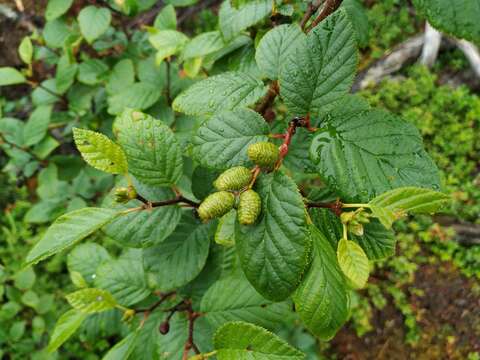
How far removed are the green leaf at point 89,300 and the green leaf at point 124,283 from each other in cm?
14

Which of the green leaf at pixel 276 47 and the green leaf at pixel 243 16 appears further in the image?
the green leaf at pixel 243 16

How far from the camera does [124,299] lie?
3.67 ft

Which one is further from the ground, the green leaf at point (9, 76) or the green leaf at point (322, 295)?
the green leaf at point (322, 295)

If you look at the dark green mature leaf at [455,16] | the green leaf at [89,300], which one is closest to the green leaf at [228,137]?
the dark green mature leaf at [455,16]

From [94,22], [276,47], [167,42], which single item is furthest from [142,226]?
[94,22]

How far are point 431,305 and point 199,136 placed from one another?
6.86ft

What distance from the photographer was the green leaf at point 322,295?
2.25 ft

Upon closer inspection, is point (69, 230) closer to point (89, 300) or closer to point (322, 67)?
point (89, 300)

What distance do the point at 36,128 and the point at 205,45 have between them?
1159mm

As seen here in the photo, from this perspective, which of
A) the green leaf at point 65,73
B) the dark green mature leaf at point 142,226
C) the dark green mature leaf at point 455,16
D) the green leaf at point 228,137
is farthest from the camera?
the green leaf at point 65,73

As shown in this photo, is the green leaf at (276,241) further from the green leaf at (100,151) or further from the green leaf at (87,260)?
the green leaf at (87,260)

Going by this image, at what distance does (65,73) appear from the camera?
74.5 inches

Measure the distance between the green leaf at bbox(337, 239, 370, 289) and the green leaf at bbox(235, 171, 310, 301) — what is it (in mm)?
57

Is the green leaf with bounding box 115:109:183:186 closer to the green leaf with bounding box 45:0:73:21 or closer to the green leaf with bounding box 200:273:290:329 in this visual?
the green leaf with bounding box 200:273:290:329
